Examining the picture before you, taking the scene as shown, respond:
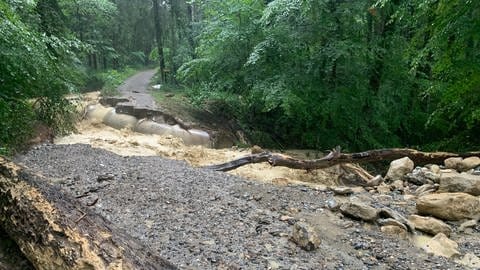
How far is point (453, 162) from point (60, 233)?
20.7 feet

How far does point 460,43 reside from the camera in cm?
535

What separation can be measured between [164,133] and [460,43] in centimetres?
810

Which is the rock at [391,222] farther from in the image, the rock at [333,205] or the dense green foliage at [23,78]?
the dense green foliage at [23,78]

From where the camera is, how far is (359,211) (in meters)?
4.27

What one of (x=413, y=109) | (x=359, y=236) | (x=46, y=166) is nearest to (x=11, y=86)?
(x=46, y=166)

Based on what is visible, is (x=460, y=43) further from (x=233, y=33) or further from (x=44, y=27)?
(x=44, y=27)

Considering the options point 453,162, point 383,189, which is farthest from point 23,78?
point 453,162

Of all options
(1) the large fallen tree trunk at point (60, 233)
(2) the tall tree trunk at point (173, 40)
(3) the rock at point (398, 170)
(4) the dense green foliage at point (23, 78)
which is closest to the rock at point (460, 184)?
(3) the rock at point (398, 170)

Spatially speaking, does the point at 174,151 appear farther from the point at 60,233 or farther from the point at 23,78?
the point at 60,233

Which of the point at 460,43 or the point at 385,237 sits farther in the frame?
the point at 460,43

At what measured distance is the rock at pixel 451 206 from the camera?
4395mm

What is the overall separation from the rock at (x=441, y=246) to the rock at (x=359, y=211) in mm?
587

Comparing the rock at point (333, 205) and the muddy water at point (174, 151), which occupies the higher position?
the rock at point (333, 205)

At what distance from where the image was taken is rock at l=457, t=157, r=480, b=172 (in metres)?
6.00
